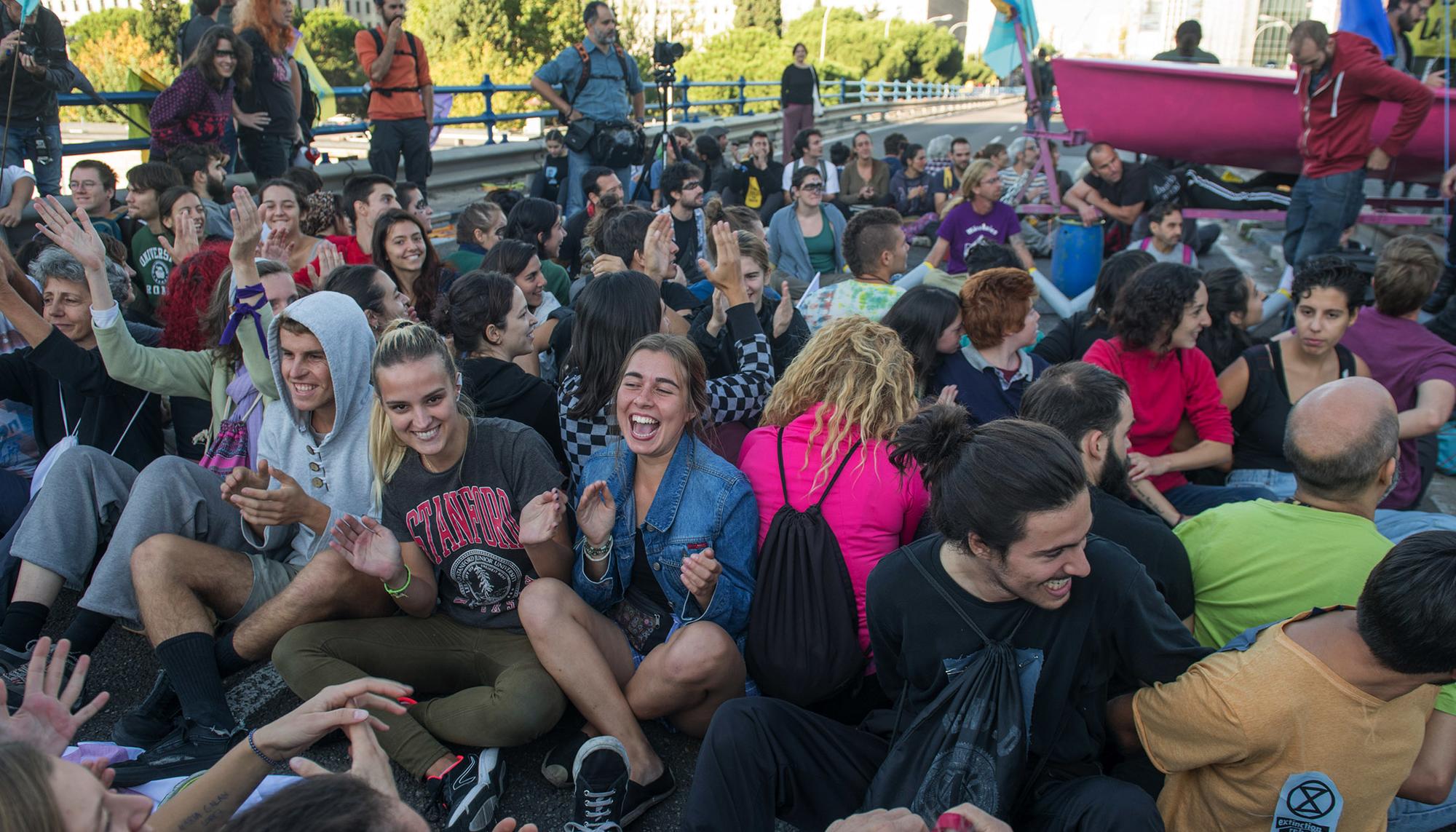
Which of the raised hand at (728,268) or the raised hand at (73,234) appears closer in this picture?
the raised hand at (73,234)

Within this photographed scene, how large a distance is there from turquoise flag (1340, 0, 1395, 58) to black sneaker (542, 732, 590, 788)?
737 cm

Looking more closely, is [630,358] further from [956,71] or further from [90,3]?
[90,3]

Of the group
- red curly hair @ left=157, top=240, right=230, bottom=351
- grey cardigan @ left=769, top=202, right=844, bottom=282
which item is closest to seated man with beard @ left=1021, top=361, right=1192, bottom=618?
red curly hair @ left=157, top=240, right=230, bottom=351

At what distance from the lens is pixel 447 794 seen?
Result: 2664 mm

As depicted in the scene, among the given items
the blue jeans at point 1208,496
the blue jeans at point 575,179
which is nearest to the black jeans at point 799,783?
the blue jeans at point 1208,496

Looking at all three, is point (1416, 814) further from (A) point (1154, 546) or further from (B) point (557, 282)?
(B) point (557, 282)

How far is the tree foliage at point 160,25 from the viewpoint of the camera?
96.0 ft

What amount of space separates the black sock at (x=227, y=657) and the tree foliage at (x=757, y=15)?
50.8 m

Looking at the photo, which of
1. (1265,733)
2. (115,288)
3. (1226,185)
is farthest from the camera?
(1226,185)

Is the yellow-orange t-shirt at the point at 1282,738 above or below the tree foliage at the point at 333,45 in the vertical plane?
below

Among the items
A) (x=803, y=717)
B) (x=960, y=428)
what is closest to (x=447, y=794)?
(x=803, y=717)

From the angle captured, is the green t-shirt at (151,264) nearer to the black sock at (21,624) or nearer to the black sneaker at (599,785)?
the black sock at (21,624)

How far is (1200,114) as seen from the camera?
32.1 ft

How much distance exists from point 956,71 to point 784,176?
48.8 m
